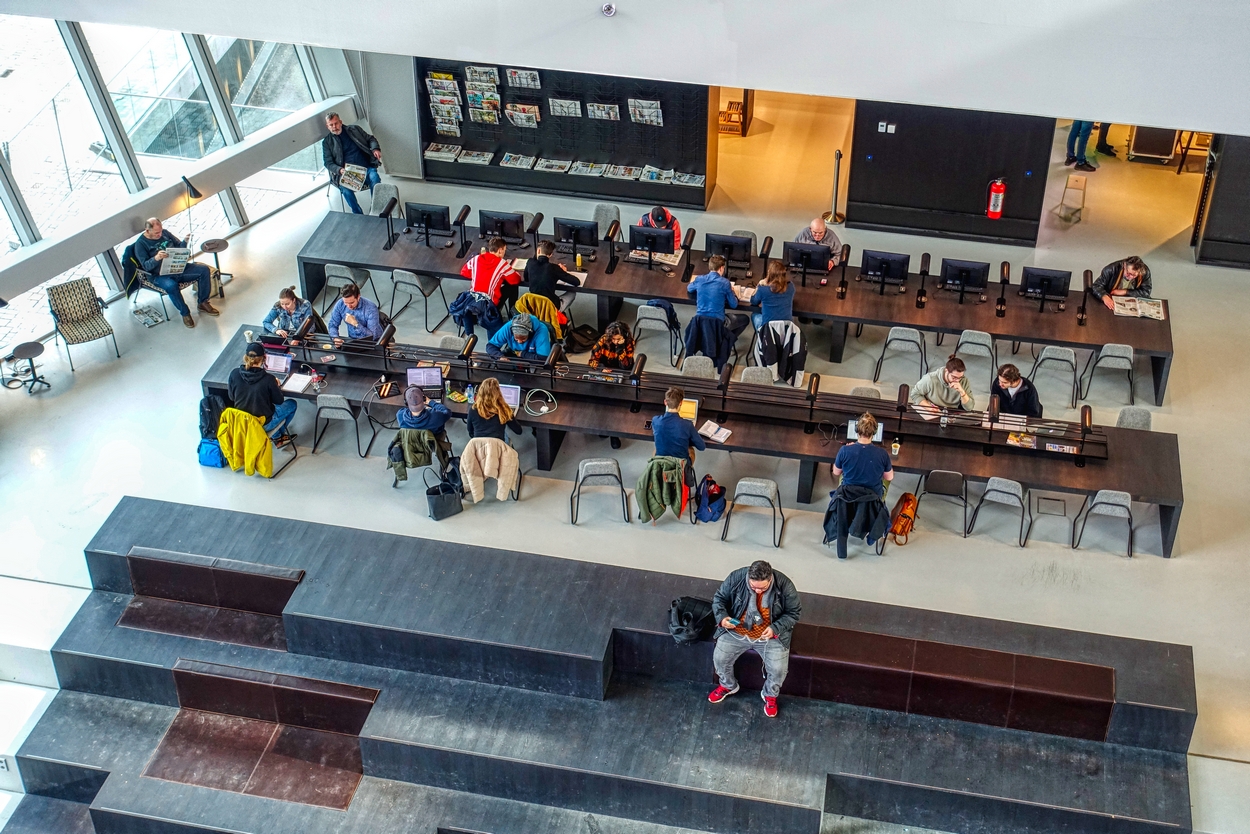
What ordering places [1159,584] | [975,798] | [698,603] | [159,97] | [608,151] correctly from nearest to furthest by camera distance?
[975,798] < [698,603] < [1159,584] < [159,97] < [608,151]

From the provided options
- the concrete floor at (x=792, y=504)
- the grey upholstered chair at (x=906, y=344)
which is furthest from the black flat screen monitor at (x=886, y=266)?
the concrete floor at (x=792, y=504)

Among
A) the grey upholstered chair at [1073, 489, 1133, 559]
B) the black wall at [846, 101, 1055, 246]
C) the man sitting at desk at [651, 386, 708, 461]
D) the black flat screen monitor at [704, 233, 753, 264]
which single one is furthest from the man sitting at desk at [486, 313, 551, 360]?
the black wall at [846, 101, 1055, 246]

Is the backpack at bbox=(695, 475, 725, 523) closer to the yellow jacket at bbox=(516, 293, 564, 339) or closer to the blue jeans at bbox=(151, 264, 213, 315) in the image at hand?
the yellow jacket at bbox=(516, 293, 564, 339)

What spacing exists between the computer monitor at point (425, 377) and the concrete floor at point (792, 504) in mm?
829

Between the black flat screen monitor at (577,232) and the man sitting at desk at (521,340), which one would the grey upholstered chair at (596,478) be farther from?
the black flat screen monitor at (577,232)

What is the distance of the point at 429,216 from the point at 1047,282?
18.7 feet

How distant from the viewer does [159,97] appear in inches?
500

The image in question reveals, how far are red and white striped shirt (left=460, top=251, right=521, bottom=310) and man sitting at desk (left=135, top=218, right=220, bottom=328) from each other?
2888 millimetres

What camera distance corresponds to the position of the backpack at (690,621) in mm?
8094

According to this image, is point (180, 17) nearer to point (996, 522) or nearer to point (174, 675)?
point (174, 675)

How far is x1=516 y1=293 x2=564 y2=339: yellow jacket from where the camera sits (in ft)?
35.8

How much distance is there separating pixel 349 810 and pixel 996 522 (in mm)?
5141

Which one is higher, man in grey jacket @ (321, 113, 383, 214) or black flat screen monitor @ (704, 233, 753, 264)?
man in grey jacket @ (321, 113, 383, 214)

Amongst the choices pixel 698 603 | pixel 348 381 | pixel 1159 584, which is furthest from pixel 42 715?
pixel 1159 584
